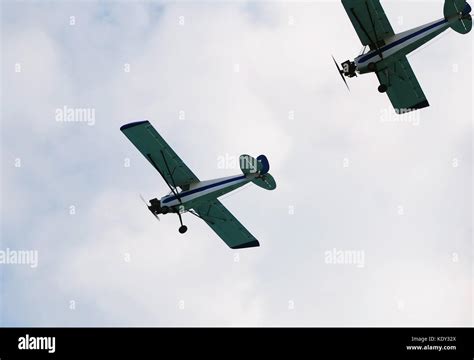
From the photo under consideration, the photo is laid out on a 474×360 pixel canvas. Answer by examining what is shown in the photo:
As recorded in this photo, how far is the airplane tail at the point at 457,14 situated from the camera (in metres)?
33.9

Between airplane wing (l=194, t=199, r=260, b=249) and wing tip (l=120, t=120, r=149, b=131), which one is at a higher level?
wing tip (l=120, t=120, r=149, b=131)

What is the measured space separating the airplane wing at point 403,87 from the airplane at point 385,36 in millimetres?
37

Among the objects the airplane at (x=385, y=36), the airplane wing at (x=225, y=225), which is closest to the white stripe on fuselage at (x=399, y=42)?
the airplane at (x=385, y=36)

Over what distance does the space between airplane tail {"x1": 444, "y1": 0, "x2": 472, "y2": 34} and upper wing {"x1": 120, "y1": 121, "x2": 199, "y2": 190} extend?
430 inches

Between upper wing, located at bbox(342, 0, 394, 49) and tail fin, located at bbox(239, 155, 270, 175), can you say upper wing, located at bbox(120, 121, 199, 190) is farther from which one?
upper wing, located at bbox(342, 0, 394, 49)

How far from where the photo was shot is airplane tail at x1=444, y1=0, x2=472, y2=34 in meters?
33.9

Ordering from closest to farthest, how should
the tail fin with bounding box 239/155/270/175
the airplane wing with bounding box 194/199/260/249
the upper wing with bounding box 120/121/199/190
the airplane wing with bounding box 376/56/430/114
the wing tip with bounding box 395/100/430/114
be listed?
the tail fin with bounding box 239/155/270/175 → the upper wing with bounding box 120/121/199/190 → the airplane wing with bounding box 376/56/430/114 → the wing tip with bounding box 395/100/430/114 → the airplane wing with bounding box 194/199/260/249

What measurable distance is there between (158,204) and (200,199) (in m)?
1.58

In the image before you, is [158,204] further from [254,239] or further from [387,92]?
[387,92]

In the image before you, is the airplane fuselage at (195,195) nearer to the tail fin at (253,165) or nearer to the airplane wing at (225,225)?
the tail fin at (253,165)

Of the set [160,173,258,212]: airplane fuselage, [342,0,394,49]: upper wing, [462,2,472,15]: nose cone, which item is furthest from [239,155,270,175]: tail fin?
[462,2,472,15]: nose cone
